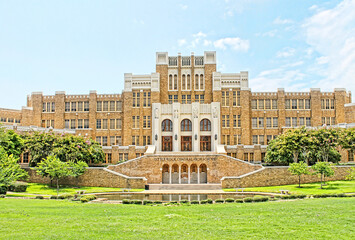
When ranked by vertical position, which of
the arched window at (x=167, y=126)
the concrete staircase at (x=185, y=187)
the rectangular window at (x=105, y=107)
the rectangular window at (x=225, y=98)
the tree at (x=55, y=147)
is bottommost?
the concrete staircase at (x=185, y=187)

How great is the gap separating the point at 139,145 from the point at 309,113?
31.5 meters

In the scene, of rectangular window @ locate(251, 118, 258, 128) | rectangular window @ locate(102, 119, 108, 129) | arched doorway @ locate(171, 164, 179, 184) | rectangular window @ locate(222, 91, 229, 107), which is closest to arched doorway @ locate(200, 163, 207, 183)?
arched doorway @ locate(171, 164, 179, 184)

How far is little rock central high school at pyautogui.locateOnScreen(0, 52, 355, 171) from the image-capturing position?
58688 millimetres

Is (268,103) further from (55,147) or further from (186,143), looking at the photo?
(55,147)

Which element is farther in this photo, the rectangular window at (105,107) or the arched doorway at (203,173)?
the rectangular window at (105,107)

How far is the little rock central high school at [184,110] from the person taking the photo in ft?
193

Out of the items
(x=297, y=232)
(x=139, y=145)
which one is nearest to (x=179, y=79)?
(x=139, y=145)

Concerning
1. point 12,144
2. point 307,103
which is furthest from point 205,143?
point 12,144

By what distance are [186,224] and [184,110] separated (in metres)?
44.2

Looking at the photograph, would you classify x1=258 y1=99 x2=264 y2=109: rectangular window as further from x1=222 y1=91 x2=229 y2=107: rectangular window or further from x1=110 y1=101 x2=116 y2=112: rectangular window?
x1=110 y1=101 x2=116 y2=112: rectangular window

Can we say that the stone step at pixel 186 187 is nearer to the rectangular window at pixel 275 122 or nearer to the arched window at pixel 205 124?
the arched window at pixel 205 124

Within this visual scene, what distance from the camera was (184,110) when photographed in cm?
5862

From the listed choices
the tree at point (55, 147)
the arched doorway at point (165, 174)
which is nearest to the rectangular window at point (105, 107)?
the tree at point (55, 147)

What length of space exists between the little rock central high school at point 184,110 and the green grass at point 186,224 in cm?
4024
